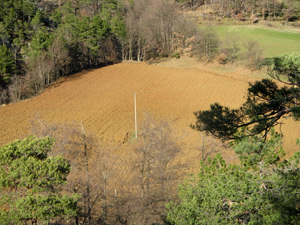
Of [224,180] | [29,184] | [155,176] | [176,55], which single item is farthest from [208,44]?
[29,184]

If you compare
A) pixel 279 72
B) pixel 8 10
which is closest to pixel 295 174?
pixel 279 72

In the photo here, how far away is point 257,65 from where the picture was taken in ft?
118

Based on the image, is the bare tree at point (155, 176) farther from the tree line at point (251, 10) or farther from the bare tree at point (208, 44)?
the tree line at point (251, 10)

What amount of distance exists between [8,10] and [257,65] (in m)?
44.8

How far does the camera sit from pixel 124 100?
2803 centimetres

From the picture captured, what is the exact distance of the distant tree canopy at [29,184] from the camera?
7.01 m

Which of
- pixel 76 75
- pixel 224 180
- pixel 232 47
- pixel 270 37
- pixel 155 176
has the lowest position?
pixel 155 176

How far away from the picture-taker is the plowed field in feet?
72.7

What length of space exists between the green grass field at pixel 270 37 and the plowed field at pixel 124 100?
1389 centimetres

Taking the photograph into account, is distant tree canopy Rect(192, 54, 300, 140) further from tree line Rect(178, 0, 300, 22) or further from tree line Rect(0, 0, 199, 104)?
tree line Rect(178, 0, 300, 22)

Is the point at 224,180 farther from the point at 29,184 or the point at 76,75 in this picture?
the point at 76,75

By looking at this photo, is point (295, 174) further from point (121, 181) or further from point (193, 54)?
point (193, 54)

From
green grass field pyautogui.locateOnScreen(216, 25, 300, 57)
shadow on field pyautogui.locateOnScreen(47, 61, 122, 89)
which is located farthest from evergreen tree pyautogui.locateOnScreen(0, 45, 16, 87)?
green grass field pyautogui.locateOnScreen(216, 25, 300, 57)

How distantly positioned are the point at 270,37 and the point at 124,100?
3612cm
